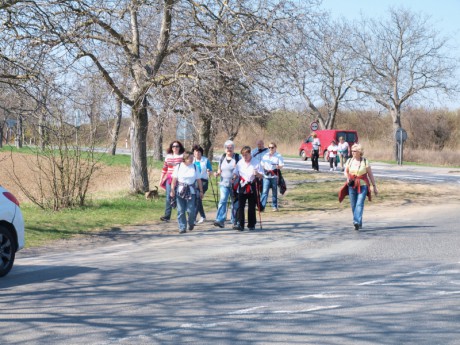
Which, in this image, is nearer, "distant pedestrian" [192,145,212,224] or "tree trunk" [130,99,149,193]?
"distant pedestrian" [192,145,212,224]

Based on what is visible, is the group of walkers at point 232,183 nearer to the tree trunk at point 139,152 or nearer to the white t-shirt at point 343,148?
the tree trunk at point 139,152

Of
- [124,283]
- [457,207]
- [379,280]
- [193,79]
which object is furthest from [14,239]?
[457,207]

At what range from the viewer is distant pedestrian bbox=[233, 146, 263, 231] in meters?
15.8

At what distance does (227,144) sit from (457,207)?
7.71 metres

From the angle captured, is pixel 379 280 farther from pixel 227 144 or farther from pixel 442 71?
pixel 442 71

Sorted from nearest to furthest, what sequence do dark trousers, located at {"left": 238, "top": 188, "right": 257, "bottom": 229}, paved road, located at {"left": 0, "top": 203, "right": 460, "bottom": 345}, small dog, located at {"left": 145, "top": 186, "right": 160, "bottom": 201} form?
paved road, located at {"left": 0, "top": 203, "right": 460, "bottom": 345} < dark trousers, located at {"left": 238, "top": 188, "right": 257, "bottom": 229} < small dog, located at {"left": 145, "top": 186, "right": 160, "bottom": 201}

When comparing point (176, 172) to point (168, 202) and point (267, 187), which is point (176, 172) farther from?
point (267, 187)

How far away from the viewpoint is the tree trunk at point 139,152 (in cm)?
2191

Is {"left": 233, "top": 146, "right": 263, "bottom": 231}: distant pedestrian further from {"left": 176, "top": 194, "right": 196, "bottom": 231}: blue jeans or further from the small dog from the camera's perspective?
the small dog

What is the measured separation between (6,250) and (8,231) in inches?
11.2

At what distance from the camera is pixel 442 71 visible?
53.6 metres

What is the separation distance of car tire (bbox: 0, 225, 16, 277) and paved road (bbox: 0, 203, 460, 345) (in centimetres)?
15

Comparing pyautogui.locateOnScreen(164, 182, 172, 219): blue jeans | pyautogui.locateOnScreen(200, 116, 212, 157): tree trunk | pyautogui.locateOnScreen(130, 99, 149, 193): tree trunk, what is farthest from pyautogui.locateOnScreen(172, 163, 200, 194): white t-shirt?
pyautogui.locateOnScreen(200, 116, 212, 157): tree trunk

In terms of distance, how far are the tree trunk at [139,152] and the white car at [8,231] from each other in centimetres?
1107
